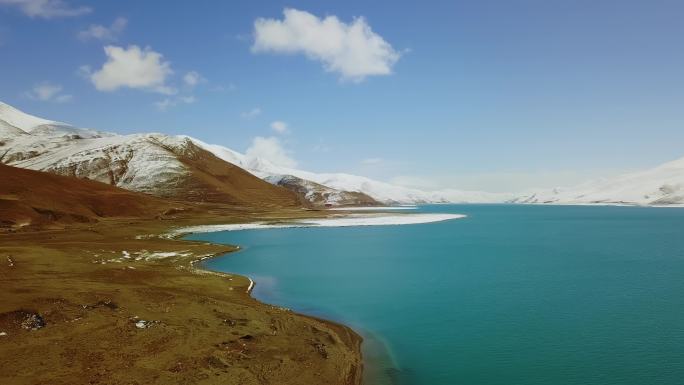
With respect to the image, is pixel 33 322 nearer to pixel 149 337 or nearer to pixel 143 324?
pixel 143 324

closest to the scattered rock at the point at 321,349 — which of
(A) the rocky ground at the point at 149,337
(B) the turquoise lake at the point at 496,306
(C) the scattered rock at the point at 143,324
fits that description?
(A) the rocky ground at the point at 149,337

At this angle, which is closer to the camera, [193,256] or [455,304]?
[455,304]

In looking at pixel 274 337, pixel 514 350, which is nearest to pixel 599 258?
pixel 514 350

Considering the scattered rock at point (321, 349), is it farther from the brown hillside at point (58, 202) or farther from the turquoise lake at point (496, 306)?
the brown hillside at point (58, 202)

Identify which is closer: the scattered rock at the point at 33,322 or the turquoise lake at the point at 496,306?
the scattered rock at the point at 33,322

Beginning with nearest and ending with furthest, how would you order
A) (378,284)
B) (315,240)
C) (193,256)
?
(378,284)
(193,256)
(315,240)

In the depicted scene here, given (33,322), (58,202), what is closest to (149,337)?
(33,322)

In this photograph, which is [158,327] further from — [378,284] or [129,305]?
[378,284]

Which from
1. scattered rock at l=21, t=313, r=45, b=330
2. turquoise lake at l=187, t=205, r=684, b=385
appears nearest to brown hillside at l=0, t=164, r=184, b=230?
turquoise lake at l=187, t=205, r=684, b=385
